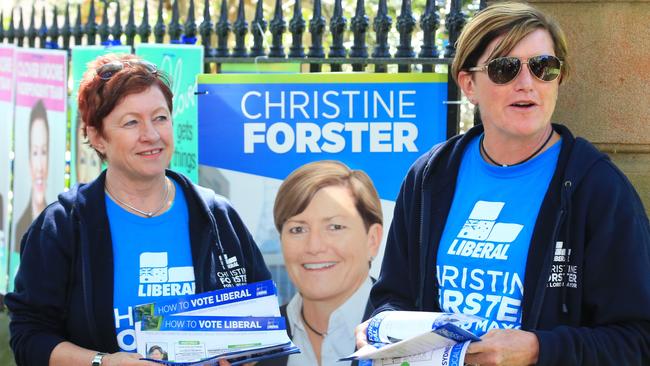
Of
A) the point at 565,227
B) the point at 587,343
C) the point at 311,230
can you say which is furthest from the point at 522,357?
the point at 311,230

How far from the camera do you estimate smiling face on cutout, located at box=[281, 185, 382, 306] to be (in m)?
5.18

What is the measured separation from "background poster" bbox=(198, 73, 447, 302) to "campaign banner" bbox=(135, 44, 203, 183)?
0.14m

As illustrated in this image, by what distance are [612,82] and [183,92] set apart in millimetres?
2406

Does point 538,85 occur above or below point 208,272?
above

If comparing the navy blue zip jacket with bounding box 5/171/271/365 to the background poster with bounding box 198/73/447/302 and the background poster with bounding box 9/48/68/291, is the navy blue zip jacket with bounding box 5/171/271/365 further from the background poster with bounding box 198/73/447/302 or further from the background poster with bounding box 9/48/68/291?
the background poster with bounding box 9/48/68/291

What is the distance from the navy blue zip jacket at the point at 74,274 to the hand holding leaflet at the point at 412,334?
0.88 m

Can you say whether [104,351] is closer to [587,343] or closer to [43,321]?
[43,321]

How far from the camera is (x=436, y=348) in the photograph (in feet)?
10.2

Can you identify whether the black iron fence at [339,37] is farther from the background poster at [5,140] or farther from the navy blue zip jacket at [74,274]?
the navy blue zip jacket at [74,274]

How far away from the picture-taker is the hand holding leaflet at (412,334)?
3.01 m

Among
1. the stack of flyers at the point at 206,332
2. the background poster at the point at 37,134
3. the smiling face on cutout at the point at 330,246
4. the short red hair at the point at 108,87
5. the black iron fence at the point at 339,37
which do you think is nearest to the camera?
the stack of flyers at the point at 206,332

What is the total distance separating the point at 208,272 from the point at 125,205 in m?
0.39

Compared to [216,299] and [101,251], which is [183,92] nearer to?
[101,251]

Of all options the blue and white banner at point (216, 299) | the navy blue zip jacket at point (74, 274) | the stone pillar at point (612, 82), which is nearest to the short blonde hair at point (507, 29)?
the stone pillar at point (612, 82)
